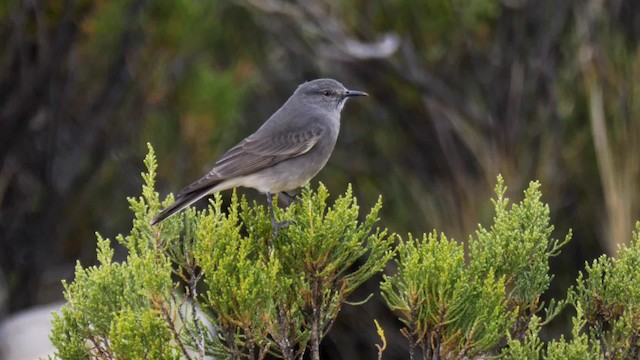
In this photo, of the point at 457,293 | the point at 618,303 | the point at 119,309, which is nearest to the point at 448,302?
the point at 457,293

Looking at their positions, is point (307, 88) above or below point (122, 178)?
below

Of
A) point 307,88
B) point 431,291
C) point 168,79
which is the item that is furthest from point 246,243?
point 168,79

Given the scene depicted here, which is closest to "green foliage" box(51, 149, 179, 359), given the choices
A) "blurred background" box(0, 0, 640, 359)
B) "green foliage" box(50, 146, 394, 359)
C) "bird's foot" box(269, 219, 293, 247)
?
"green foliage" box(50, 146, 394, 359)

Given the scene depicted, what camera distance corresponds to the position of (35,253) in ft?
28.0

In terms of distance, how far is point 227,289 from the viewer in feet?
11.2

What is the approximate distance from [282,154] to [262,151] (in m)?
0.10

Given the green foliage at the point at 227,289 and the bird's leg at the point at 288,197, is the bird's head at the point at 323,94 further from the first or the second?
the green foliage at the point at 227,289

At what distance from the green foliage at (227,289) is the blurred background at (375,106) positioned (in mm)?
4141

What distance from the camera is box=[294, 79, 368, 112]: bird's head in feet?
18.0

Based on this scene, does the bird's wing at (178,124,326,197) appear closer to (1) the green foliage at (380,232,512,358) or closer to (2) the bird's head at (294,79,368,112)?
(2) the bird's head at (294,79,368,112)

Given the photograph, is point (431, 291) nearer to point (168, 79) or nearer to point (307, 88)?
point (307, 88)

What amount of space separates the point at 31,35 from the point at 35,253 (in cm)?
163

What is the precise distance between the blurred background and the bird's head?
238 centimetres

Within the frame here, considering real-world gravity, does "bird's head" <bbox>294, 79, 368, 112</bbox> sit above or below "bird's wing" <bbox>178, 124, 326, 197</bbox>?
above
